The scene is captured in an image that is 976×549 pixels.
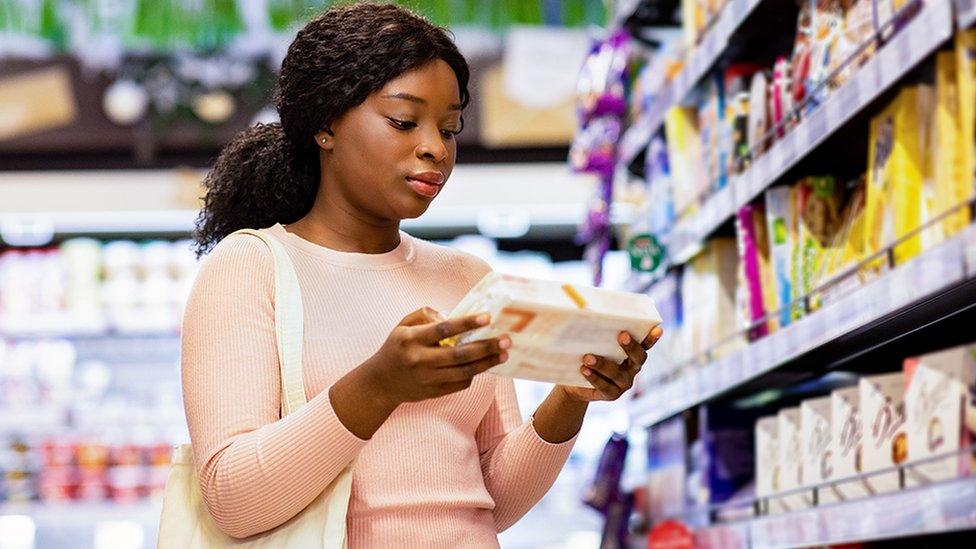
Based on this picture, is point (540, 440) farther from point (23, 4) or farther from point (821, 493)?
point (23, 4)

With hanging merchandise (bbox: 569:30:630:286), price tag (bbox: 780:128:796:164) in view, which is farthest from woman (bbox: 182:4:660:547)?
hanging merchandise (bbox: 569:30:630:286)

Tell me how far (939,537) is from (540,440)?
742 mm

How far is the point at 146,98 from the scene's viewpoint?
5.55 m

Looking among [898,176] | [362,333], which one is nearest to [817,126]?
[898,176]

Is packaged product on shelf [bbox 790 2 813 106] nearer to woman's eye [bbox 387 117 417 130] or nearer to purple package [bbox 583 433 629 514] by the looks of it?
woman's eye [bbox 387 117 417 130]

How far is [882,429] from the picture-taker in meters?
1.88

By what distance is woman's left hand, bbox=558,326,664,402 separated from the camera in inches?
54.5

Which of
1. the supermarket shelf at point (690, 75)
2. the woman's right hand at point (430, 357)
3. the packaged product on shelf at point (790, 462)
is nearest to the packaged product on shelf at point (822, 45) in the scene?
the supermarket shelf at point (690, 75)

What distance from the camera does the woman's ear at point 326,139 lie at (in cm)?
166

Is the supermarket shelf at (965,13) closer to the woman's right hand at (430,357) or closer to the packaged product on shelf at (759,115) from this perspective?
the woman's right hand at (430,357)

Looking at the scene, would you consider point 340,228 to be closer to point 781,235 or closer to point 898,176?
point 898,176

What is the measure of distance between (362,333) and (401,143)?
23cm

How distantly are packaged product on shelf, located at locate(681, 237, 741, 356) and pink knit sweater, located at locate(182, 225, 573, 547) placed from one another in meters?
0.98

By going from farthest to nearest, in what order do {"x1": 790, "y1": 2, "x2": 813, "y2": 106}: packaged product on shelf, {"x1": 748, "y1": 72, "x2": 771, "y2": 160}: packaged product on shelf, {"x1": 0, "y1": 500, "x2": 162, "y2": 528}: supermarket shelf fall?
{"x1": 0, "y1": 500, "x2": 162, "y2": 528}: supermarket shelf, {"x1": 748, "y1": 72, "x2": 771, "y2": 160}: packaged product on shelf, {"x1": 790, "y1": 2, "x2": 813, "y2": 106}: packaged product on shelf
